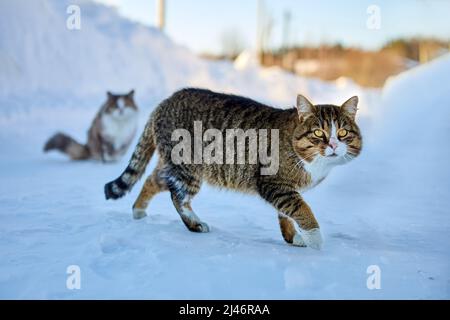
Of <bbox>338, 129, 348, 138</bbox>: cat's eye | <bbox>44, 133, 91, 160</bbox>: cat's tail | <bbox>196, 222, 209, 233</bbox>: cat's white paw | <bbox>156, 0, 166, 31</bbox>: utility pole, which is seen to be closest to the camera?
<bbox>338, 129, 348, 138</bbox>: cat's eye

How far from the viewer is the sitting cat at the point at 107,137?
802 centimetres

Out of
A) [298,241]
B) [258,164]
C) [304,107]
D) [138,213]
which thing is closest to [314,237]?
[298,241]

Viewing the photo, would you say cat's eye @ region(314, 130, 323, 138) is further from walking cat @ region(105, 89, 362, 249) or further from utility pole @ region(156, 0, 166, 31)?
utility pole @ region(156, 0, 166, 31)

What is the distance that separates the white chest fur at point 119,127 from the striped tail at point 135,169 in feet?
12.6

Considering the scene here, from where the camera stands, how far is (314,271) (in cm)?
304

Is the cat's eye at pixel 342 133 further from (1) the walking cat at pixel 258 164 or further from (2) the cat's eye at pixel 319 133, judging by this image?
(2) the cat's eye at pixel 319 133

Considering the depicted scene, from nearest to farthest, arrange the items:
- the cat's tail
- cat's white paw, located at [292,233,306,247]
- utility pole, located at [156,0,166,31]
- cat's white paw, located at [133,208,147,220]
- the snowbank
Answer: cat's white paw, located at [292,233,306,247], cat's white paw, located at [133,208,147,220], the cat's tail, the snowbank, utility pole, located at [156,0,166,31]

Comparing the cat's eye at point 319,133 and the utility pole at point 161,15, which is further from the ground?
the utility pole at point 161,15

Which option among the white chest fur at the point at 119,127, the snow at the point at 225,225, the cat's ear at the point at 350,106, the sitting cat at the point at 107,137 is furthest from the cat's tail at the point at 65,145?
the cat's ear at the point at 350,106

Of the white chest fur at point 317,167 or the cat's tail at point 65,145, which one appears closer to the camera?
the white chest fur at point 317,167

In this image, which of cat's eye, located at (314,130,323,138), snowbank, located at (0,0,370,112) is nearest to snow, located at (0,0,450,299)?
snowbank, located at (0,0,370,112)

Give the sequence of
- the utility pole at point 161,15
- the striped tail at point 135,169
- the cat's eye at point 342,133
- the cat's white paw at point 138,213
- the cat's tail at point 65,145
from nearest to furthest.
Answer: the cat's eye at point 342,133 → the striped tail at point 135,169 → the cat's white paw at point 138,213 → the cat's tail at point 65,145 → the utility pole at point 161,15

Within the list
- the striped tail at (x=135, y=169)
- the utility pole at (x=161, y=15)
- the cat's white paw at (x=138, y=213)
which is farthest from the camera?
the utility pole at (x=161, y=15)

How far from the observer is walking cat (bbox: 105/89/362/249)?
356cm
